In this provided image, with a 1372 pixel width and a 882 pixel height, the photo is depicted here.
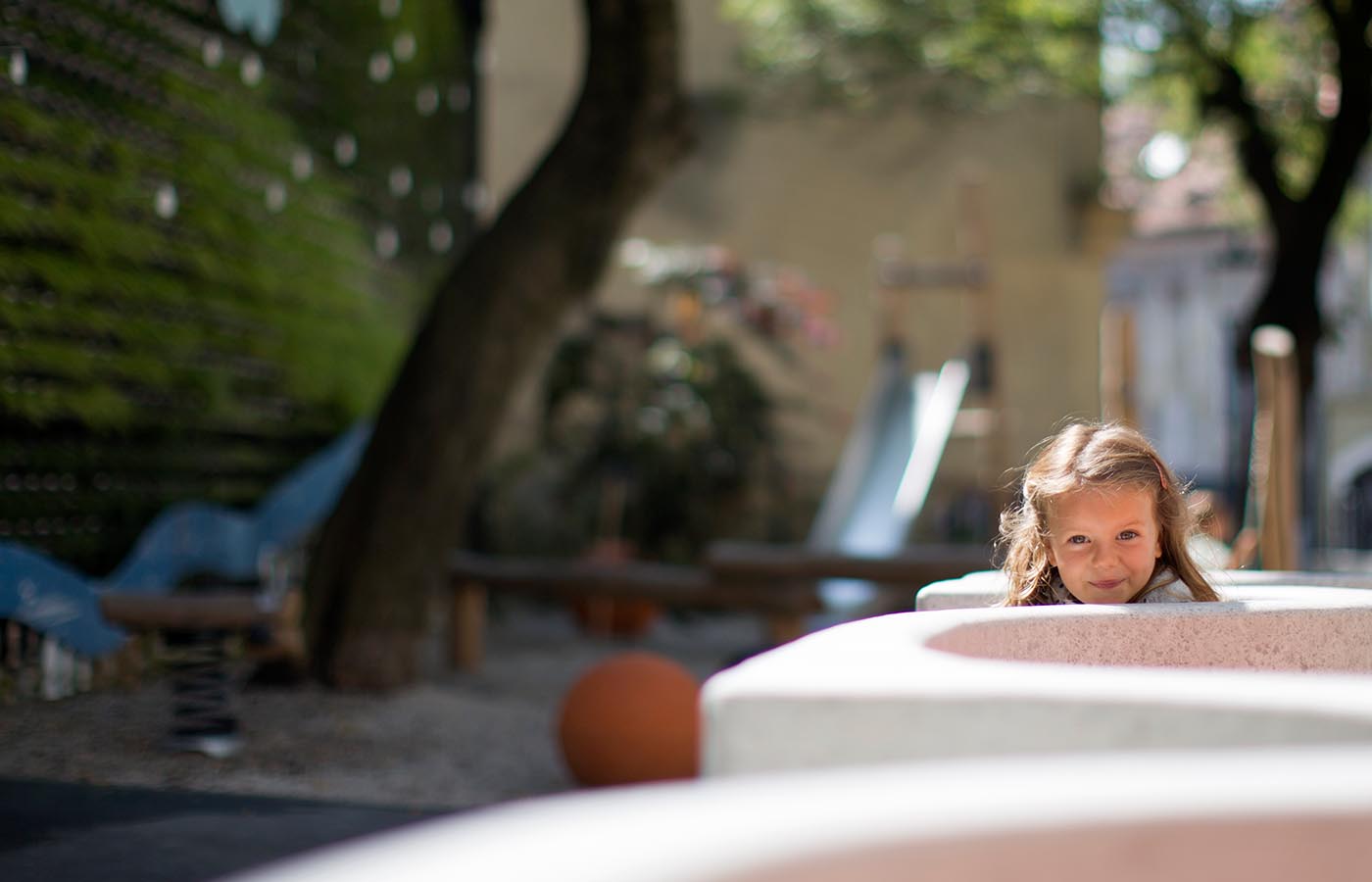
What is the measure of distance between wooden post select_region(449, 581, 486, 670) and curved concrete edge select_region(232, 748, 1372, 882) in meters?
6.66

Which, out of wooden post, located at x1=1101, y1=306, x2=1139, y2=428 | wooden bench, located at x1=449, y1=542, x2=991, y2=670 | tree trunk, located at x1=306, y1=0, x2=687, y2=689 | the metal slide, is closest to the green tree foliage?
the metal slide

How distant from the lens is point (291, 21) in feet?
25.9

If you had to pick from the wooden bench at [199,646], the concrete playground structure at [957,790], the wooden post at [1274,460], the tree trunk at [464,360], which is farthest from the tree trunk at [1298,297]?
the concrete playground structure at [957,790]

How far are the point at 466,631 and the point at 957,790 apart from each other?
22.2 ft

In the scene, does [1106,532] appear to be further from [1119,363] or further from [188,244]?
[188,244]

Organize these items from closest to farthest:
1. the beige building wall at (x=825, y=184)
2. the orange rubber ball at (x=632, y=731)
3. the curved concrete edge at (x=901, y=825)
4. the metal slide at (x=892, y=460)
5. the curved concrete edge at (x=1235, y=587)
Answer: the curved concrete edge at (x=901, y=825) < the curved concrete edge at (x=1235, y=587) < the orange rubber ball at (x=632, y=731) < the metal slide at (x=892, y=460) < the beige building wall at (x=825, y=184)

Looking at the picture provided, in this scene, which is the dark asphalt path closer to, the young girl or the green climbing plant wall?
the young girl

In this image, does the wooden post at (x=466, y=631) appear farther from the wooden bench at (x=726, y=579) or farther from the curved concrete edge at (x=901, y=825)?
the curved concrete edge at (x=901, y=825)

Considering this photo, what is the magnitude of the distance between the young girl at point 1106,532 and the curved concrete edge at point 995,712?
1.37m

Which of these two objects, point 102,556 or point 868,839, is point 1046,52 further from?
point 868,839

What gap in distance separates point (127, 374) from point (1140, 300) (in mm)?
18521

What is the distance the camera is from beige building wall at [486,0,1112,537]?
12.4m

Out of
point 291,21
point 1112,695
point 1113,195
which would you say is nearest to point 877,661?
point 1112,695

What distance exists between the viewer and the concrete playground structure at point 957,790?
71 cm
